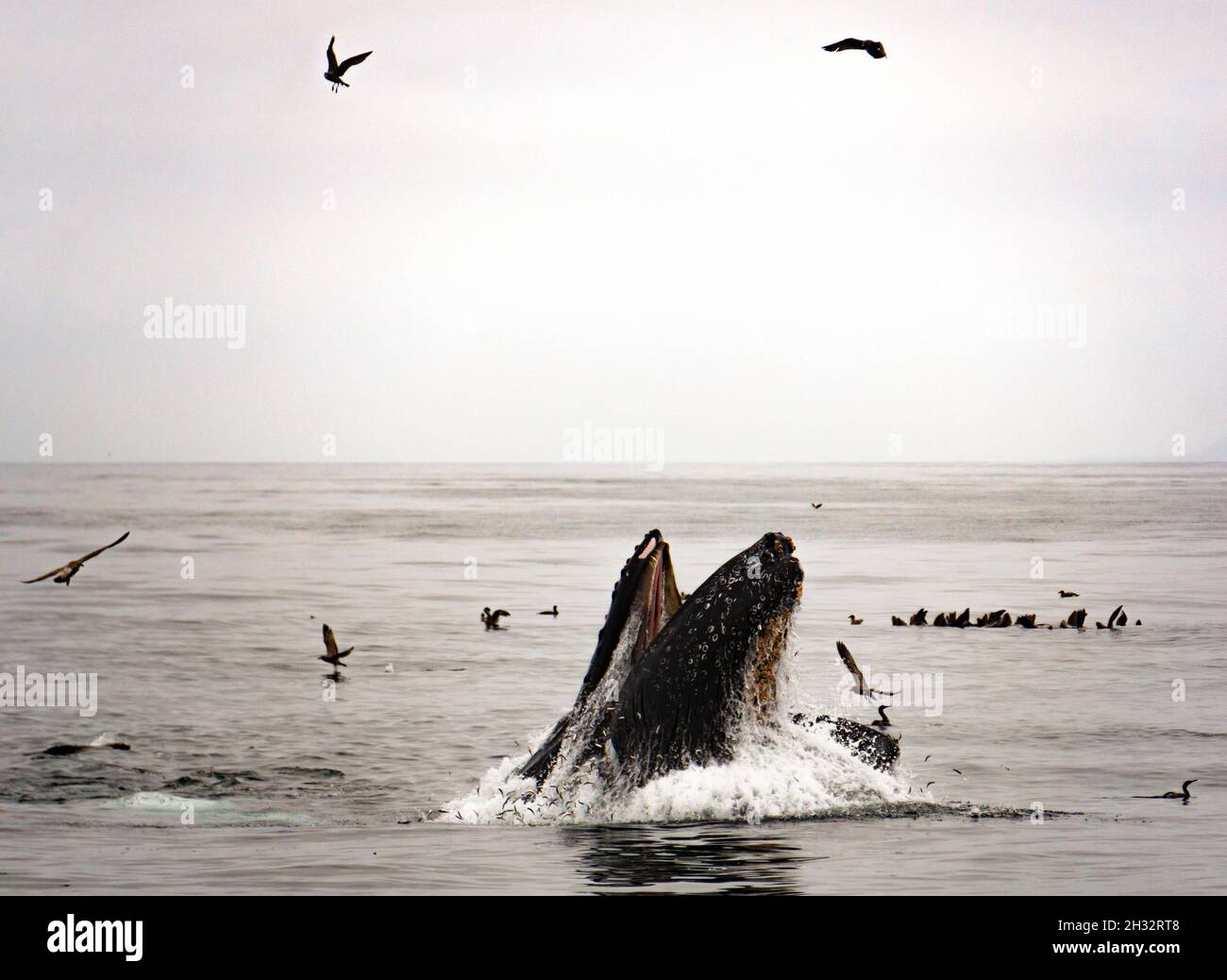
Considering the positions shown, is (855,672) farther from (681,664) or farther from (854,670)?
(681,664)

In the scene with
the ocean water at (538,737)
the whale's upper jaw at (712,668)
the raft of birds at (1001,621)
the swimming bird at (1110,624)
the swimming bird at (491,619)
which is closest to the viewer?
the ocean water at (538,737)

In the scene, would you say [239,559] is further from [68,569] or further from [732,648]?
[732,648]

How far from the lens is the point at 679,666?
10.2m

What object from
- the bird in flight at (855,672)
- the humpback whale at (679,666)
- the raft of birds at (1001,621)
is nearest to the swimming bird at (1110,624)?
the raft of birds at (1001,621)

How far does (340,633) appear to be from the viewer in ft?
83.7

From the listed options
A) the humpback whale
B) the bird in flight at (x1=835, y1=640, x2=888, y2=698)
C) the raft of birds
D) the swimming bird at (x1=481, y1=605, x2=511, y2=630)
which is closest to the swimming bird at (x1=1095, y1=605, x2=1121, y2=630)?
the raft of birds

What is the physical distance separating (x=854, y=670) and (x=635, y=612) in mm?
4014

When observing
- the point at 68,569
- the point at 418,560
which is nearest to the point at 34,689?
the point at 68,569

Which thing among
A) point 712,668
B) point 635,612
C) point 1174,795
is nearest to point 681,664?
point 712,668

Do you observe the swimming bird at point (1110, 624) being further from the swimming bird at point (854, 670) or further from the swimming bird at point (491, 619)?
the swimming bird at point (491, 619)

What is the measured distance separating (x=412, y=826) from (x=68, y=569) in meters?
5.40

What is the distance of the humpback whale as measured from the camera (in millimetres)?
10172

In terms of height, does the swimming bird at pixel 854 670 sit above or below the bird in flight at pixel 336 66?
below

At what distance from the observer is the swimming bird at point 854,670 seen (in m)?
13.6
